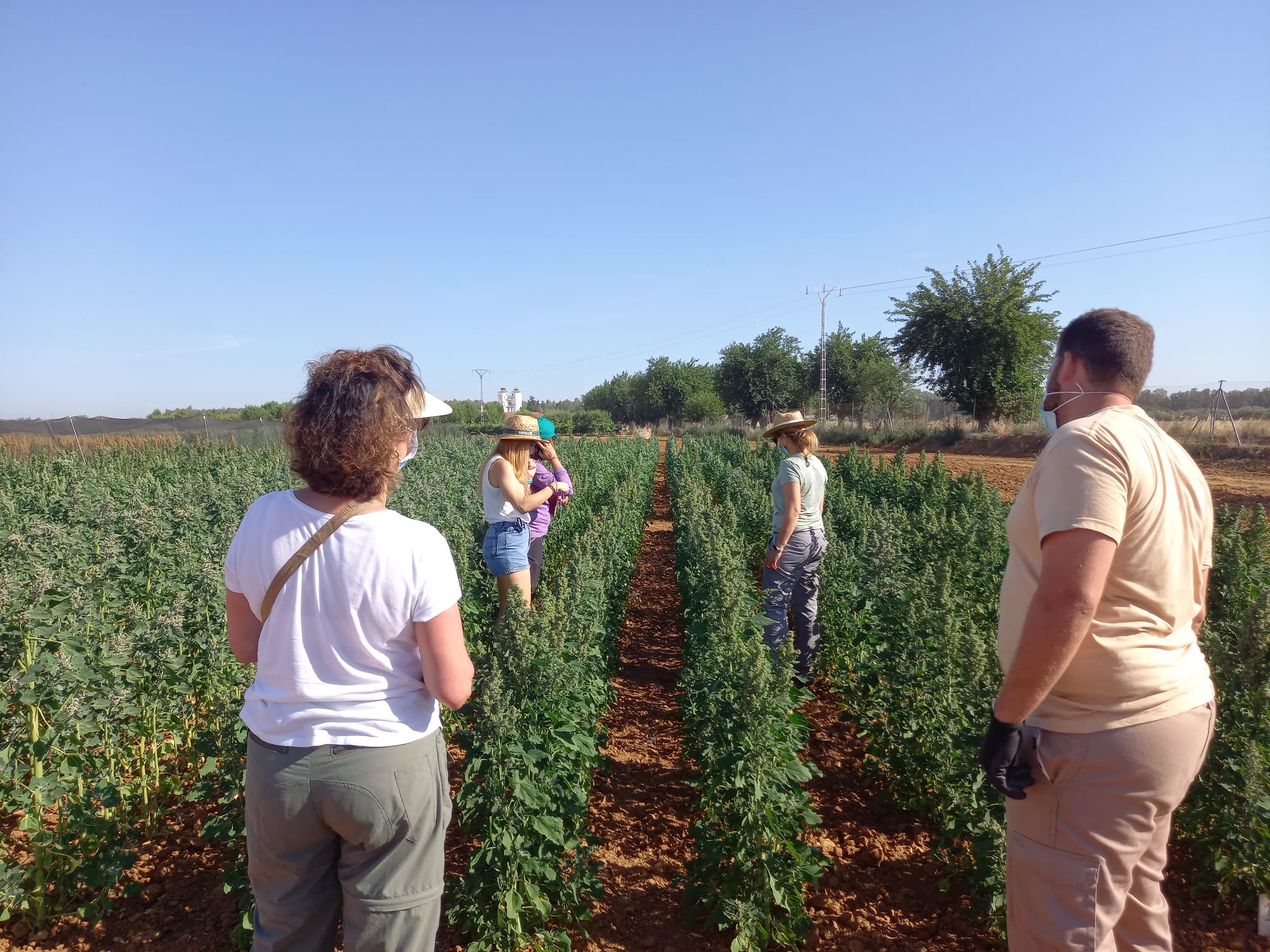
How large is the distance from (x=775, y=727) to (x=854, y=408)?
5291cm

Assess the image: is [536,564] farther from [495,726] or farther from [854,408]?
[854,408]

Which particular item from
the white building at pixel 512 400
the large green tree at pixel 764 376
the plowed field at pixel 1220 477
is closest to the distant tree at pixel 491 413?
the large green tree at pixel 764 376

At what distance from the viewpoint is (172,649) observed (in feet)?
12.7

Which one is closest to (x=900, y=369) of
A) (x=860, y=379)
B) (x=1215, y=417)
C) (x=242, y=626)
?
(x=860, y=379)

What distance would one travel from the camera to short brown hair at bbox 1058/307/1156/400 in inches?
73.0

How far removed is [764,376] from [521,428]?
50.2 metres

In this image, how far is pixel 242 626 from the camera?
5.92 feet

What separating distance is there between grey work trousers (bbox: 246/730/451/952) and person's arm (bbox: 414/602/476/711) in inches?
6.4

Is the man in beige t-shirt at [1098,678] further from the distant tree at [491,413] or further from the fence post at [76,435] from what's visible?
the distant tree at [491,413]

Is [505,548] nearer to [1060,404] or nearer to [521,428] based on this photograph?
[521,428]

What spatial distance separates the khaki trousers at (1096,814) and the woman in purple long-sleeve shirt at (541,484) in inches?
155

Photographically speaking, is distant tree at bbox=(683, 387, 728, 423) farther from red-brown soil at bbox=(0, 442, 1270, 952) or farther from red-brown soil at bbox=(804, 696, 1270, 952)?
red-brown soil at bbox=(804, 696, 1270, 952)

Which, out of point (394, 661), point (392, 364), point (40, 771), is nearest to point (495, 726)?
point (394, 661)

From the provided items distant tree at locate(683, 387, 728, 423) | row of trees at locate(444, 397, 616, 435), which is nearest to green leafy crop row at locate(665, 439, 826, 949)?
row of trees at locate(444, 397, 616, 435)
